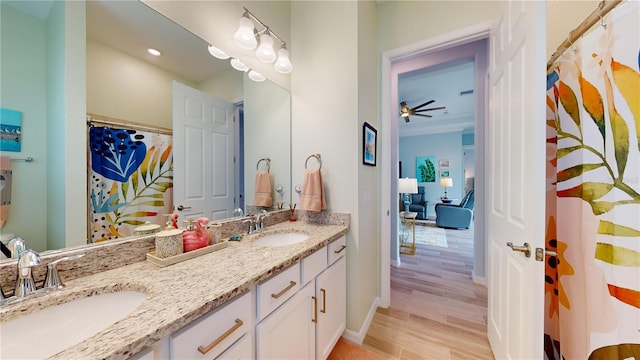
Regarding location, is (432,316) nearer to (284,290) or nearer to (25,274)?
(284,290)

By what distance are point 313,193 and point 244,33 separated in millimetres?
1164

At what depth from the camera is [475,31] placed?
174 cm

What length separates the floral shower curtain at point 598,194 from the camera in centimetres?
74

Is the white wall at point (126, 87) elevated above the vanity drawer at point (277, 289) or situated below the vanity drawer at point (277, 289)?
above

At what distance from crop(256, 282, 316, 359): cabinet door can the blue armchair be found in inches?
197

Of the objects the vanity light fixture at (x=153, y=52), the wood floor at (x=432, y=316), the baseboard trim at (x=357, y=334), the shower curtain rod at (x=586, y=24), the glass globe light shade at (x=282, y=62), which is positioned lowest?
the wood floor at (x=432, y=316)

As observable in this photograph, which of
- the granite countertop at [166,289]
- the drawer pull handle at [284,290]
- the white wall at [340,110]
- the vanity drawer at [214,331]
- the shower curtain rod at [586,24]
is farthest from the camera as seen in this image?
the white wall at [340,110]

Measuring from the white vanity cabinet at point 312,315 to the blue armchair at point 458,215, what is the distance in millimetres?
4559

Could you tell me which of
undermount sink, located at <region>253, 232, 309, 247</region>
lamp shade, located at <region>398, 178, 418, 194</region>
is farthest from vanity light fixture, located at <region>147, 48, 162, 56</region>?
lamp shade, located at <region>398, 178, 418, 194</region>

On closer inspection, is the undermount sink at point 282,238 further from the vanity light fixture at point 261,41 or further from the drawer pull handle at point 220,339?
the vanity light fixture at point 261,41

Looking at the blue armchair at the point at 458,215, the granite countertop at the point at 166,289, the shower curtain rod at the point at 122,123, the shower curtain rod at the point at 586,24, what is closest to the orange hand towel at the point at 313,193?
the granite countertop at the point at 166,289

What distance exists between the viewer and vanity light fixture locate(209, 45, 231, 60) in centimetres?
131

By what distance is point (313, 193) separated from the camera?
1673mm

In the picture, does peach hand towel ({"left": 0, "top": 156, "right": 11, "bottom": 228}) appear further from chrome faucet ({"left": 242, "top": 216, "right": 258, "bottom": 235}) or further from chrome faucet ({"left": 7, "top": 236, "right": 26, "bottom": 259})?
chrome faucet ({"left": 242, "top": 216, "right": 258, "bottom": 235})
